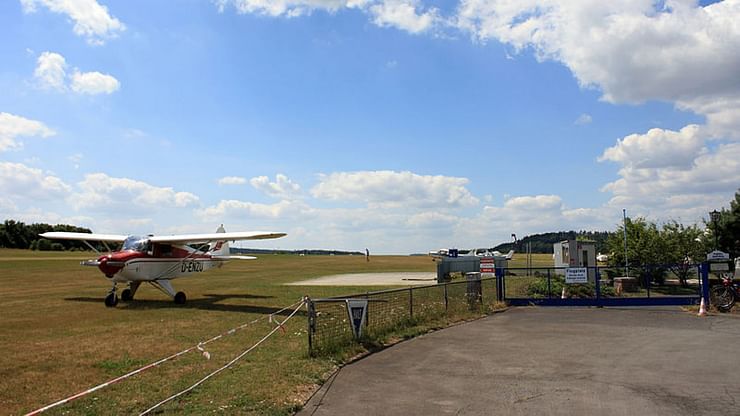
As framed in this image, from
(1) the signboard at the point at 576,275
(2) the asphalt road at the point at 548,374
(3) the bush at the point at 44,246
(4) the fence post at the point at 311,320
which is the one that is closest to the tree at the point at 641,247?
(1) the signboard at the point at 576,275

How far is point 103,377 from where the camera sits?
8898 millimetres

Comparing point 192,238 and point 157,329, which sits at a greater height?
point 192,238

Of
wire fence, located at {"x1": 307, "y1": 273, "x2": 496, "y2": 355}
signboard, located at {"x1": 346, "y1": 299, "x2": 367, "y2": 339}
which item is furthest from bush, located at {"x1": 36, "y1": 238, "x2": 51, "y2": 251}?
signboard, located at {"x1": 346, "y1": 299, "x2": 367, "y2": 339}

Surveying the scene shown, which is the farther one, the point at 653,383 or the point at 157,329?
the point at 157,329

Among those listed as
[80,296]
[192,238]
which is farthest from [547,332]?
[80,296]

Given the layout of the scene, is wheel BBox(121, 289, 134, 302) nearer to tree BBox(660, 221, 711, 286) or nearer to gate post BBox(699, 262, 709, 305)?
gate post BBox(699, 262, 709, 305)

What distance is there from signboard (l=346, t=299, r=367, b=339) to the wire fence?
109 mm

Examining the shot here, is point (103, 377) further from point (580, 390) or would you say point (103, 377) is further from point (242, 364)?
point (580, 390)

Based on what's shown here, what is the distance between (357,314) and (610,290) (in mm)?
18726

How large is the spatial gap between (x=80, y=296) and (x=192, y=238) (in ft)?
20.4

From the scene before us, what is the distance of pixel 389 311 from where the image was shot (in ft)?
47.7

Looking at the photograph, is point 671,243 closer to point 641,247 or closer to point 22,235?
point 641,247

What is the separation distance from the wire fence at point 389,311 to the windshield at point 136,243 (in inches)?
352

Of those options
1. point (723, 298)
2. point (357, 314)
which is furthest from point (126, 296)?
point (723, 298)
